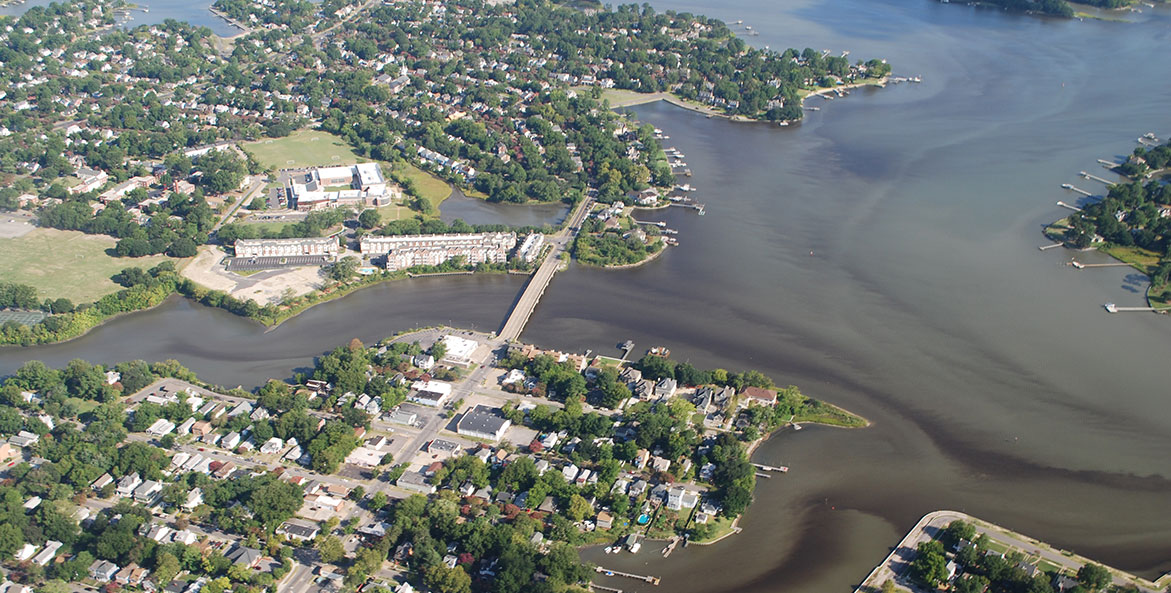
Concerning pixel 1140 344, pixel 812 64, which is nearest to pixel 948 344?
pixel 1140 344

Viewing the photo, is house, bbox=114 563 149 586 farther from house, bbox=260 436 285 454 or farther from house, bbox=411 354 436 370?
house, bbox=411 354 436 370

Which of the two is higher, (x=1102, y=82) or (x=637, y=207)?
(x=1102, y=82)

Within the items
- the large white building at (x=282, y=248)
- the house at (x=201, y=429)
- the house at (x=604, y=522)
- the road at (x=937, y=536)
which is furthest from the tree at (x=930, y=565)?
the large white building at (x=282, y=248)

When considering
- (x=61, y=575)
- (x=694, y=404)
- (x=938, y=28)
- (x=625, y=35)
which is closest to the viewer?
(x=61, y=575)

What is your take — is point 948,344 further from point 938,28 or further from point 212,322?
point 938,28

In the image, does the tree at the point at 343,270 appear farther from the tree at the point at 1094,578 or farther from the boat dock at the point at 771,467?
the tree at the point at 1094,578

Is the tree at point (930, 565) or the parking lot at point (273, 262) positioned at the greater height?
the parking lot at point (273, 262)
